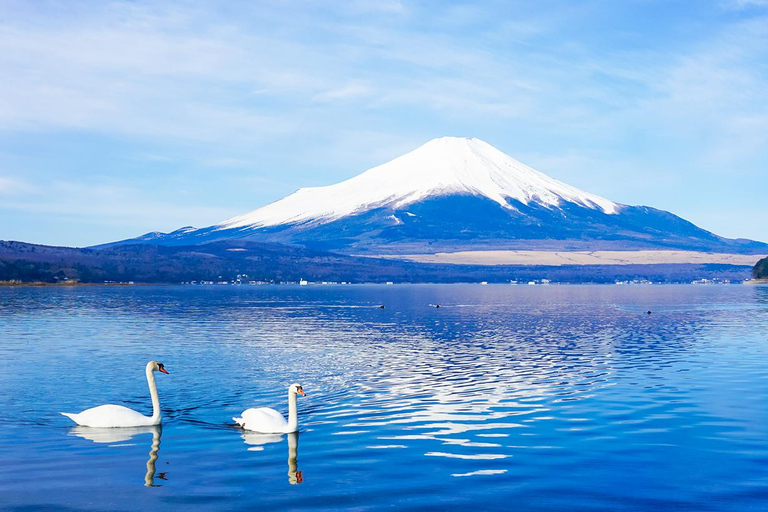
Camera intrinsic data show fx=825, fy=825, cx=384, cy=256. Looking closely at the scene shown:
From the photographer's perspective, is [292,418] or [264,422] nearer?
[264,422]

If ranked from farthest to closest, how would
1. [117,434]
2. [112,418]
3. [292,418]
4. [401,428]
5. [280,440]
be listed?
[401,428] < [112,418] < [292,418] < [117,434] < [280,440]

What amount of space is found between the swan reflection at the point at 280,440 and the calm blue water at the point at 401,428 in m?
0.12

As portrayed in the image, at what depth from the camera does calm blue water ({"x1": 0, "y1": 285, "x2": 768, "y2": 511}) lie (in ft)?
64.6

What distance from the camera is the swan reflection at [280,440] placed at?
22.0 m

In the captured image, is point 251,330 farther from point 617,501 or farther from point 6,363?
point 617,501

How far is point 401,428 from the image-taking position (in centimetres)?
2766

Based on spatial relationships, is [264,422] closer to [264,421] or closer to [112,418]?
[264,421]

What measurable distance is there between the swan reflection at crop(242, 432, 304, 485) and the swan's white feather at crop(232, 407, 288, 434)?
0.19 metres

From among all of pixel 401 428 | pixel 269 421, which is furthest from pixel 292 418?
pixel 401 428

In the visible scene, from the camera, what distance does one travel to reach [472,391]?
36031 mm

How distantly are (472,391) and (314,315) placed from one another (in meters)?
67.7

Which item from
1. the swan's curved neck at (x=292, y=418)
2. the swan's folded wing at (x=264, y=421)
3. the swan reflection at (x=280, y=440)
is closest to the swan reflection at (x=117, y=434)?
the swan reflection at (x=280, y=440)

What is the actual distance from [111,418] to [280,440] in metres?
5.93

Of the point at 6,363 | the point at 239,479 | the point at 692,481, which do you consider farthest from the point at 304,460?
the point at 6,363
